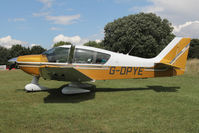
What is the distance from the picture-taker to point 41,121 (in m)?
3.58

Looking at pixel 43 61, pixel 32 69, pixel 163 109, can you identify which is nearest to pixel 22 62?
pixel 32 69

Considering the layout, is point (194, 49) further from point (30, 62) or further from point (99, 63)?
point (30, 62)

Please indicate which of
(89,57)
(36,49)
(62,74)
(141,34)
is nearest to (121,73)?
(89,57)

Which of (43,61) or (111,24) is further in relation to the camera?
(111,24)

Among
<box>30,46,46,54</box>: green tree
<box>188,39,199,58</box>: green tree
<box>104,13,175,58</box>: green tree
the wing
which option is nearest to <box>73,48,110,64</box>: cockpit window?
the wing

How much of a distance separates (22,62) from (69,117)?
3.49 m

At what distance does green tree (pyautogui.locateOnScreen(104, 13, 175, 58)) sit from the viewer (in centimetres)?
2459

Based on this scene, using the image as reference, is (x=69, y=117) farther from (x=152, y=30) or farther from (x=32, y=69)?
(x=152, y=30)

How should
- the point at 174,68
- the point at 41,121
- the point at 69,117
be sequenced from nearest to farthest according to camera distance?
1. the point at 41,121
2. the point at 69,117
3. the point at 174,68

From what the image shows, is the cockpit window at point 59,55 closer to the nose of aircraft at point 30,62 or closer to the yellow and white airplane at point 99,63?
the yellow and white airplane at point 99,63

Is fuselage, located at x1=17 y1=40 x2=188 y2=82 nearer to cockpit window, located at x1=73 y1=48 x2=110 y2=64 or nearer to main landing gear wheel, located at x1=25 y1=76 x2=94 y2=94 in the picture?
cockpit window, located at x1=73 y1=48 x2=110 y2=64

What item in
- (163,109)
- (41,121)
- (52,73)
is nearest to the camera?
(41,121)

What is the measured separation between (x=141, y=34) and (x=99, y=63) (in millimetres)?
20881

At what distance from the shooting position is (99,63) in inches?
243
